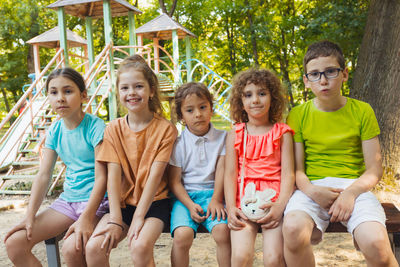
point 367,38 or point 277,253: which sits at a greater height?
point 367,38

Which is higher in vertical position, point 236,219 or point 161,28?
point 161,28

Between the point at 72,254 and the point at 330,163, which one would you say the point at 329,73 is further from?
the point at 72,254

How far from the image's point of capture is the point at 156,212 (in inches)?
92.3

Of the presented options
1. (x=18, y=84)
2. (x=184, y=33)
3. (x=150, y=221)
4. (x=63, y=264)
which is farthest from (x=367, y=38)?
(x=18, y=84)

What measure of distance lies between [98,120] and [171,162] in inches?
24.3

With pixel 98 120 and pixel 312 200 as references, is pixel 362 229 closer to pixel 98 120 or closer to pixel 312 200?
pixel 312 200

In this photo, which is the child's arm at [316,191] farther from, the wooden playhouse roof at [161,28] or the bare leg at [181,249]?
the wooden playhouse roof at [161,28]

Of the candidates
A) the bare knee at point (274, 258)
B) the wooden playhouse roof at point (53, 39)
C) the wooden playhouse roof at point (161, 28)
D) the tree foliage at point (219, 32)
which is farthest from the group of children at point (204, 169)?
the wooden playhouse roof at point (53, 39)

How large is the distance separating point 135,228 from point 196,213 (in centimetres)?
40

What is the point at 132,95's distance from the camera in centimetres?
242

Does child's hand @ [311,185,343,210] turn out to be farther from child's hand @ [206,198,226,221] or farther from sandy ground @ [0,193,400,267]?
sandy ground @ [0,193,400,267]

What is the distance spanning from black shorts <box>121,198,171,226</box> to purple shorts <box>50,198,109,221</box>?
16cm

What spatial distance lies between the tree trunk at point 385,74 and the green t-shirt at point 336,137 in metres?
2.24

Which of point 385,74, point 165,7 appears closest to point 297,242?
point 385,74
